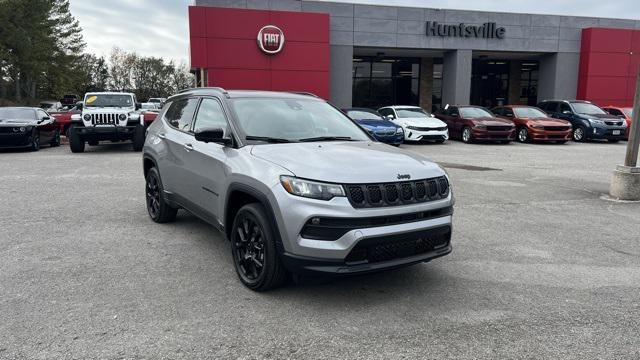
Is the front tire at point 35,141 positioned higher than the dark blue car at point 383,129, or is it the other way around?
the dark blue car at point 383,129

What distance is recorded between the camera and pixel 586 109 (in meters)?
20.8

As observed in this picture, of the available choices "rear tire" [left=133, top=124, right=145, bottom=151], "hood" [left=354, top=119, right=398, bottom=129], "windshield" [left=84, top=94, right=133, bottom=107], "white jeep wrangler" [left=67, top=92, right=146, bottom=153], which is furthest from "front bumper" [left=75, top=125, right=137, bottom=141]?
"hood" [left=354, top=119, right=398, bottom=129]

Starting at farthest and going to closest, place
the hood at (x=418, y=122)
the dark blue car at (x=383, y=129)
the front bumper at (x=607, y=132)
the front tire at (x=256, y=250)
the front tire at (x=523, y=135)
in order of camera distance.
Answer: the front bumper at (x=607, y=132) → the front tire at (x=523, y=135) → the hood at (x=418, y=122) → the dark blue car at (x=383, y=129) → the front tire at (x=256, y=250)

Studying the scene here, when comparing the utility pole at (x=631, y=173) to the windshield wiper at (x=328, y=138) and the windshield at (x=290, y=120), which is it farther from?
the windshield wiper at (x=328, y=138)

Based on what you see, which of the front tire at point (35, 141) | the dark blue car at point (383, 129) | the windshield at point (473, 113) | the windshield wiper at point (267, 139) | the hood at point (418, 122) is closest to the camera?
the windshield wiper at point (267, 139)

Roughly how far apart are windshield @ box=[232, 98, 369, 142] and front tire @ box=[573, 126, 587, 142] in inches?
713

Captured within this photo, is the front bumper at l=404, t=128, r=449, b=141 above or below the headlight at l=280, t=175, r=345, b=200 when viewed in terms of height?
below

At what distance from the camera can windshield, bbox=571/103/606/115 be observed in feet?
67.8

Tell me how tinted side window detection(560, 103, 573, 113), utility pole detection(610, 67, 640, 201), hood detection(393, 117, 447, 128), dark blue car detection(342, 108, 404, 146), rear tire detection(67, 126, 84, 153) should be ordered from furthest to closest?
1. tinted side window detection(560, 103, 573, 113)
2. hood detection(393, 117, 447, 128)
3. dark blue car detection(342, 108, 404, 146)
4. rear tire detection(67, 126, 84, 153)
5. utility pole detection(610, 67, 640, 201)

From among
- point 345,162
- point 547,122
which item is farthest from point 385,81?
point 345,162

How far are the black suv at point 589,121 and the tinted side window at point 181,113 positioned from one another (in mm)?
18721

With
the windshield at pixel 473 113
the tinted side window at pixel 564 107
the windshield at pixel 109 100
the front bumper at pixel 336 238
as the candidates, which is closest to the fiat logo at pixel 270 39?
the windshield at pixel 109 100

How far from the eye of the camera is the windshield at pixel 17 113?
15.6m

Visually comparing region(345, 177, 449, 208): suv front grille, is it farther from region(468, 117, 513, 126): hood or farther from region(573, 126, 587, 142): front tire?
region(573, 126, 587, 142): front tire
